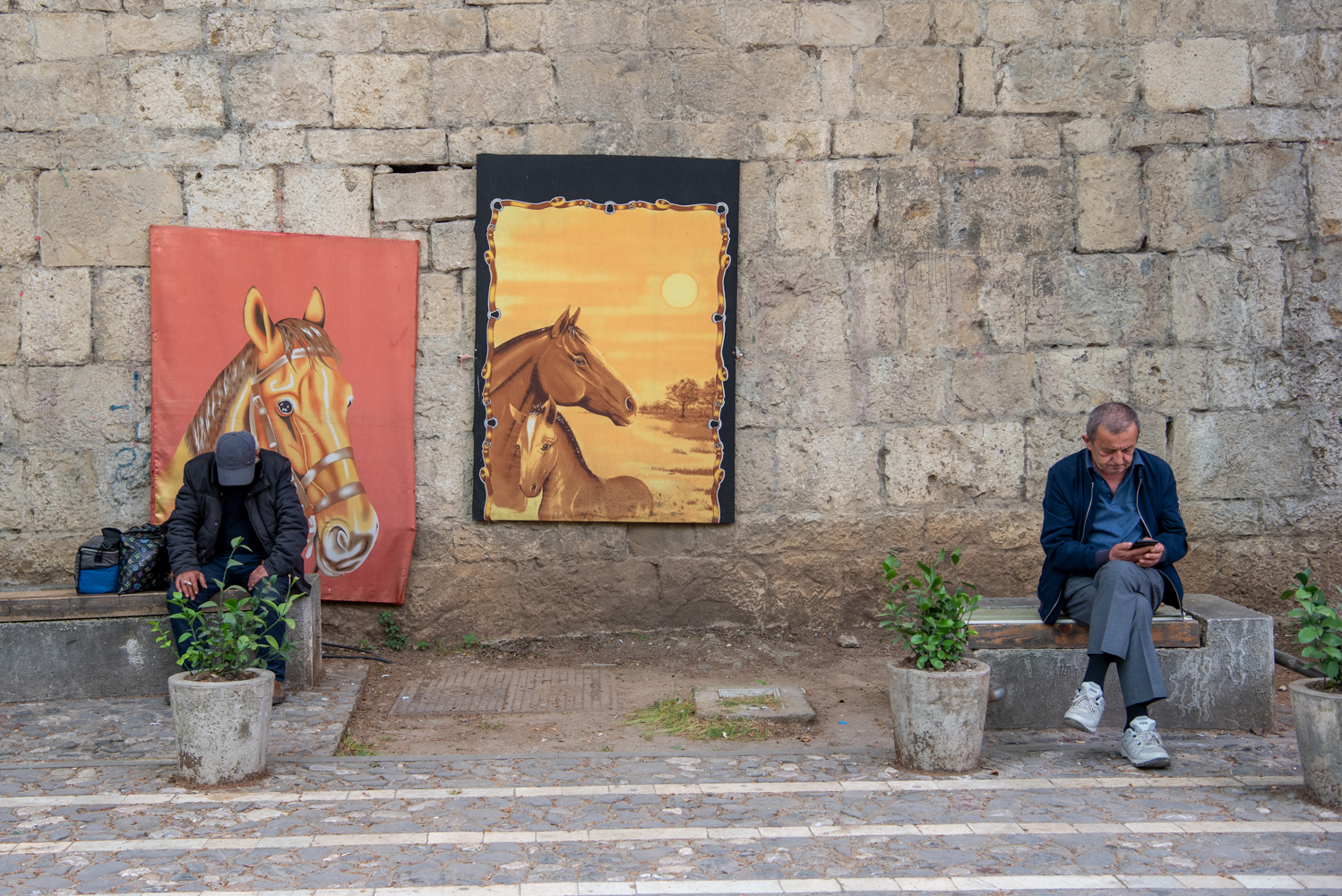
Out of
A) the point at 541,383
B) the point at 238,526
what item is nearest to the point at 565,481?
the point at 541,383

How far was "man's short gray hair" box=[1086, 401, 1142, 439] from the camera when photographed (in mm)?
4738

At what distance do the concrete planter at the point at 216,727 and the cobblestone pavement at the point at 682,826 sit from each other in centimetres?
12

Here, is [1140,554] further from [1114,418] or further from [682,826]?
[682,826]

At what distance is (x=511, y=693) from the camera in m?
5.71

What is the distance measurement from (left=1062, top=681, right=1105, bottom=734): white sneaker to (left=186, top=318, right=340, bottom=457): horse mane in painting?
4.47m

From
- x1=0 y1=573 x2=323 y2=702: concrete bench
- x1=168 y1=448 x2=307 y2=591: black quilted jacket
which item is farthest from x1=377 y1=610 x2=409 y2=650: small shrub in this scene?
x1=168 y1=448 x2=307 y2=591: black quilted jacket

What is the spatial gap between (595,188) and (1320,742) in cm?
459

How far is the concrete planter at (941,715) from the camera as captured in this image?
4199mm

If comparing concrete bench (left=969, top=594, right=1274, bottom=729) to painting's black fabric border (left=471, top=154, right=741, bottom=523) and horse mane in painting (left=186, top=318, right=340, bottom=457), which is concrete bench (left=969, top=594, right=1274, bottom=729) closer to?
painting's black fabric border (left=471, top=154, right=741, bottom=523)

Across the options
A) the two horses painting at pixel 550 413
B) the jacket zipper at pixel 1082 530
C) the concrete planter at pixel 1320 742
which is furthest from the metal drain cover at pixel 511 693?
the concrete planter at pixel 1320 742

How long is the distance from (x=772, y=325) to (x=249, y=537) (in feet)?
10.5

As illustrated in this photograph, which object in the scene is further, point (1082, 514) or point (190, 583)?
point (190, 583)

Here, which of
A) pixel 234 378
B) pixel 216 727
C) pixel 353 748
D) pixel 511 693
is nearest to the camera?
pixel 216 727

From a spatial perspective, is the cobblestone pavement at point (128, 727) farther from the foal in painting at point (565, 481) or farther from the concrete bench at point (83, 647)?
the foal in painting at point (565, 481)
